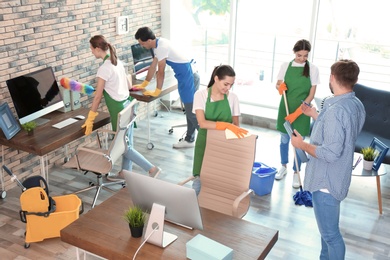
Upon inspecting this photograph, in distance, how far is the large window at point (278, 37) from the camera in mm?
6387

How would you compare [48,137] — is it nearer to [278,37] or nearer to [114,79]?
[114,79]

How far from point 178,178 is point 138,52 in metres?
1.88

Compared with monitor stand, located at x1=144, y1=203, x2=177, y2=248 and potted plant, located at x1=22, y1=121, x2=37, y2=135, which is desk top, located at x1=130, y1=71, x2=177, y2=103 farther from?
monitor stand, located at x1=144, y1=203, x2=177, y2=248

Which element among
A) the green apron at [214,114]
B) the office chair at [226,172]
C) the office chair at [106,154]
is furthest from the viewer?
the office chair at [106,154]

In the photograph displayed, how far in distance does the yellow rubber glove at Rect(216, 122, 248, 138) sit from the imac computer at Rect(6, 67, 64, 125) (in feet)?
6.19

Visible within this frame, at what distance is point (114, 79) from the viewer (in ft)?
15.1

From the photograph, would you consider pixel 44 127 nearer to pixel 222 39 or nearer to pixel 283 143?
pixel 283 143

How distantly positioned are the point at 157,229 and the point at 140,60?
3.84 m

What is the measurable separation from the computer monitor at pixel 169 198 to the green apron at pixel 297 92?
240 centimetres

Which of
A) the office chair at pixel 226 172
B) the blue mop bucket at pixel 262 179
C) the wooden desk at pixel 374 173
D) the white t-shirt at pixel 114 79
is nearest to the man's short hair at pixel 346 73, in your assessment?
the office chair at pixel 226 172

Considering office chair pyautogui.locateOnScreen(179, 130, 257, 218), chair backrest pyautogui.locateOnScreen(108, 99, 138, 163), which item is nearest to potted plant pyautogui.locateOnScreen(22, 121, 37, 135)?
chair backrest pyautogui.locateOnScreen(108, 99, 138, 163)

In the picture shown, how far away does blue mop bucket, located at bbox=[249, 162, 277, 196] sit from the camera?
15.4ft

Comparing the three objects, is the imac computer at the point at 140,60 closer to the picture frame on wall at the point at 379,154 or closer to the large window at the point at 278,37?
the large window at the point at 278,37

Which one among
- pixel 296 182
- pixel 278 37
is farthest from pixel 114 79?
pixel 278 37
